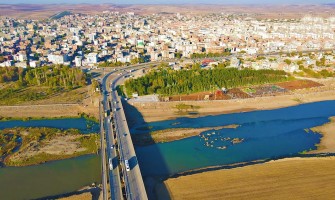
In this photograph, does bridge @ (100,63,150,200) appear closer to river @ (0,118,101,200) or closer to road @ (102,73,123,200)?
road @ (102,73,123,200)

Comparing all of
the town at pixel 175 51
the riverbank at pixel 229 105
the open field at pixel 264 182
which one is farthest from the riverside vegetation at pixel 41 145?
the town at pixel 175 51

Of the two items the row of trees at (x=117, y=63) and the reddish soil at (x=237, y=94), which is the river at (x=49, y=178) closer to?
the reddish soil at (x=237, y=94)

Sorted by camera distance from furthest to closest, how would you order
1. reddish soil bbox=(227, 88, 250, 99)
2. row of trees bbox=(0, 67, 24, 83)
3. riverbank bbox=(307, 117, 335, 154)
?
row of trees bbox=(0, 67, 24, 83) < reddish soil bbox=(227, 88, 250, 99) < riverbank bbox=(307, 117, 335, 154)

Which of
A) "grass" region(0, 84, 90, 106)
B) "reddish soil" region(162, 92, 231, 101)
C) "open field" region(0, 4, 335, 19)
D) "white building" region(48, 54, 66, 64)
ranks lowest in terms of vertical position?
"reddish soil" region(162, 92, 231, 101)

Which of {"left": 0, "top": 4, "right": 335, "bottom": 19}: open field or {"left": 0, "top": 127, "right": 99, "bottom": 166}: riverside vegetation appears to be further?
{"left": 0, "top": 4, "right": 335, "bottom": 19}: open field

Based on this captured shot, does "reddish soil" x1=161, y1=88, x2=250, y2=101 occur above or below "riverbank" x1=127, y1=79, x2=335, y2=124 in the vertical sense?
above

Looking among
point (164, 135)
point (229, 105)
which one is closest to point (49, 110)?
point (164, 135)

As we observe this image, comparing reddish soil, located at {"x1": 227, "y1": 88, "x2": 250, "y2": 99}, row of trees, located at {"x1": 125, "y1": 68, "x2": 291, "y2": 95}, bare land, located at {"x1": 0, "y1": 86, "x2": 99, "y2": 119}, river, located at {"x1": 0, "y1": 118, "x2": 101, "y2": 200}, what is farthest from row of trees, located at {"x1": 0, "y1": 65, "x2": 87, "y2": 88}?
reddish soil, located at {"x1": 227, "y1": 88, "x2": 250, "y2": 99}
